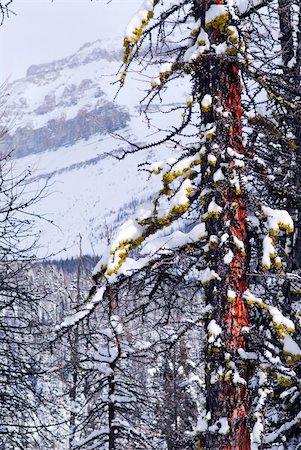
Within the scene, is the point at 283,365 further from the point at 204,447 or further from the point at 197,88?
the point at 197,88

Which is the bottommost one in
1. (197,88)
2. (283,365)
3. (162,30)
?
(283,365)

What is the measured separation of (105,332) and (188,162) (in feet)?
24.5

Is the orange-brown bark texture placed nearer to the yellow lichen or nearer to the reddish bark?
the reddish bark

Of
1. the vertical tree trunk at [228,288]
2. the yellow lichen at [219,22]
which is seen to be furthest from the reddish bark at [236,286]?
the yellow lichen at [219,22]

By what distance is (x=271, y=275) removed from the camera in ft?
15.0

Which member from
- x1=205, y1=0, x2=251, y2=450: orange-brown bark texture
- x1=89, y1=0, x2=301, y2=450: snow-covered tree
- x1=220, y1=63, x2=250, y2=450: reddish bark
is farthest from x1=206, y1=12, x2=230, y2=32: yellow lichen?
x1=220, y1=63, x2=250, y2=450: reddish bark

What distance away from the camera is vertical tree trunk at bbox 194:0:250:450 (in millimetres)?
4543

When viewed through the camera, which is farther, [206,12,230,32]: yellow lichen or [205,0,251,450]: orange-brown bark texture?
[206,12,230,32]: yellow lichen

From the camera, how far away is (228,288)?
4.69m

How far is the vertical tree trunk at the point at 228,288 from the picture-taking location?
4.54m

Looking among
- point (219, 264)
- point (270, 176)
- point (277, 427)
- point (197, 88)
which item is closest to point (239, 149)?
point (270, 176)

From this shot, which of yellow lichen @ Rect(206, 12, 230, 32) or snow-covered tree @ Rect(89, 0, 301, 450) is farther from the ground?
yellow lichen @ Rect(206, 12, 230, 32)

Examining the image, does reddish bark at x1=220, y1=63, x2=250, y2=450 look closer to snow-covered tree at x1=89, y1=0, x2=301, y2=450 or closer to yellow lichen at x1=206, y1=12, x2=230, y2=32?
snow-covered tree at x1=89, y1=0, x2=301, y2=450

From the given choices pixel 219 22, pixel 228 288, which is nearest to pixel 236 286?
pixel 228 288
